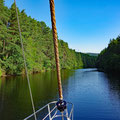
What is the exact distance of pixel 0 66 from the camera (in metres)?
30.5

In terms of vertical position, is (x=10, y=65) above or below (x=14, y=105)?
above

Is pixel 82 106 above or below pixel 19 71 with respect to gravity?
below

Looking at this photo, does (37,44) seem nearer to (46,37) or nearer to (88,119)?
(46,37)

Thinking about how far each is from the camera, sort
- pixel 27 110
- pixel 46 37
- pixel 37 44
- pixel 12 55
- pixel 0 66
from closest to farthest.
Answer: pixel 27 110 → pixel 0 66 → pixel 12 55 → pixel 37 44 → pixel 46 37

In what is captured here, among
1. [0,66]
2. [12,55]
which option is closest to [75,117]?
[0,66]

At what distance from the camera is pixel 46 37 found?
2662 inches

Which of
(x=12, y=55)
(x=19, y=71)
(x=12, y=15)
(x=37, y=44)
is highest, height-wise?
(x=12, y=15)

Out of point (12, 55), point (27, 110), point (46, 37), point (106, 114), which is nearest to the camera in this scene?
point (106, 114)

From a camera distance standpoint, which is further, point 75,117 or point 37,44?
point 37,44

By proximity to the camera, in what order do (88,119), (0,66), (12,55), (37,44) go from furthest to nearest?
(37,44), (12,55), (0,66), (88,119)

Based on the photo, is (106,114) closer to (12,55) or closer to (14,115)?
(14,115)

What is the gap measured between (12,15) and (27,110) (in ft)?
101

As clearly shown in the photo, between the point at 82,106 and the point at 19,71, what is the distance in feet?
87.4

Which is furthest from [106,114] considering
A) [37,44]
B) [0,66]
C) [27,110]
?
[37,44]
